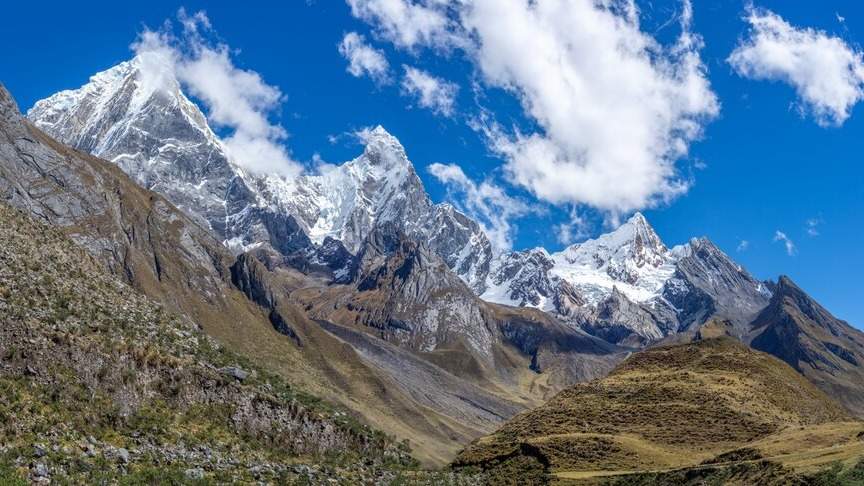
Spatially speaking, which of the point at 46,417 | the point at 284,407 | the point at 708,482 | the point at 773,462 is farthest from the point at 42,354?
the point at 773,462

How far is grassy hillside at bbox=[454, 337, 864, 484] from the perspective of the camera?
81.1 meters

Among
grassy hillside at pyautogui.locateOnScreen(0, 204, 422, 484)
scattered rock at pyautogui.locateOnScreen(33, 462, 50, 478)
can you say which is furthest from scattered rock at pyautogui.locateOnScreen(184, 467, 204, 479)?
scattered rock at pyautogui.locateOnScreen(33, 462, 50, 478)

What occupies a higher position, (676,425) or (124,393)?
(676,425)

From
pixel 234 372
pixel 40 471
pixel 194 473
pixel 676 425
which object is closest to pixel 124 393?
pixel 194 473

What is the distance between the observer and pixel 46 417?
57750 mm

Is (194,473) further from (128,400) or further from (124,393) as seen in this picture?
(124,393)

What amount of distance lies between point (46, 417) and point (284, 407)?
25094 millimetres

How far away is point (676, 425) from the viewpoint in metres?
97.4

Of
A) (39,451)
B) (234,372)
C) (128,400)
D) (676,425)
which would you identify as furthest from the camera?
(676,425)

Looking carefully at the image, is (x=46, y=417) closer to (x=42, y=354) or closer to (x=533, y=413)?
(x=42, y=354)

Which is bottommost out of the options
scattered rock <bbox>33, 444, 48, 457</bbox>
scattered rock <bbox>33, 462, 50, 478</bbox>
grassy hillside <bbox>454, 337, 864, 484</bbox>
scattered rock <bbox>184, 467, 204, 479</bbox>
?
scattered rock <bbox>33, 462, 50, 478</bbox>

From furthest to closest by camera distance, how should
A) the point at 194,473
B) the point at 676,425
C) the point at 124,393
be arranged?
the point at 676,425, the point at 124,393, the point at 194,473

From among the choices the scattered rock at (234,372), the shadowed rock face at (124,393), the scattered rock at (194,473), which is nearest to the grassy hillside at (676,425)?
the shadowed rock face at (124,393)

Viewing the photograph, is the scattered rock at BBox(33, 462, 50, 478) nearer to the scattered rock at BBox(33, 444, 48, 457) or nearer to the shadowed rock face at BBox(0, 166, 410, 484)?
the shadowed rock face at BBox(0, 166, 410, 484)
